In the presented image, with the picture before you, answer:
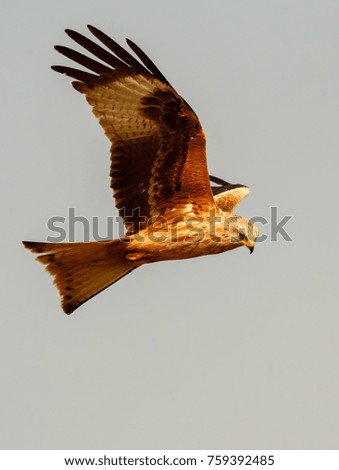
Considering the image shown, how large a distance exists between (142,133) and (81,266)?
144 centimetres

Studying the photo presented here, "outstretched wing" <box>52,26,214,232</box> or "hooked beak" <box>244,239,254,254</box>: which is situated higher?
"outstretched wing" <box>52,26,214,232</box>

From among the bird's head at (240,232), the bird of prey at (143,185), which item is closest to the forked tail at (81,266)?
the bird of prey at (143,185)

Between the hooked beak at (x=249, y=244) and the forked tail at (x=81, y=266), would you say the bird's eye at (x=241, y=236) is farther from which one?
the forked tail at (x=81, y=266)

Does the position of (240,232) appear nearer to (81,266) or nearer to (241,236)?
(241,236)

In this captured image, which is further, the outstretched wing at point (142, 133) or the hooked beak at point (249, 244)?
the hooked beak at point (249, 244)

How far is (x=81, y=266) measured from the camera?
9555 millimetres

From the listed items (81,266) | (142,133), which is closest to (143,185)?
(142,133)

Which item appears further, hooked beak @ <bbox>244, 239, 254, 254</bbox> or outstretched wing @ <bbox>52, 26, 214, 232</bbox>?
hooked beak @ <bbox>244, 239, 254, 254</bbox>

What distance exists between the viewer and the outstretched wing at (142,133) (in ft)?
29.2

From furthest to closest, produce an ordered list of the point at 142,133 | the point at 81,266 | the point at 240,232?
1. the point at 81,266
2. the point at 240,232
3. the point at 142,133

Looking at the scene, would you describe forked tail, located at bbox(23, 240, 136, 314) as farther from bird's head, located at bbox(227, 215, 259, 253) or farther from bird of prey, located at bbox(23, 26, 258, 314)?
bird's head, located at bbox(227, 215, 259, 253)

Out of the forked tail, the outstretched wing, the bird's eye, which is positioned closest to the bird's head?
the bird's eye

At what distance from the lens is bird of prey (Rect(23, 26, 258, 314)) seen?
8.95 metres

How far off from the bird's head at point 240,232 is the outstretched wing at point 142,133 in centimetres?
30
